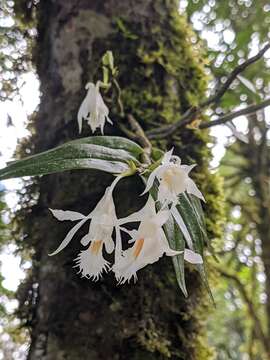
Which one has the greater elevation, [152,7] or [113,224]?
[152,7]

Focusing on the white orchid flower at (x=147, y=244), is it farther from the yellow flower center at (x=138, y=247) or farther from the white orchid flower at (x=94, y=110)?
the white orchid flower at (x=94, y=110)

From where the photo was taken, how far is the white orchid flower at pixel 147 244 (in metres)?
0.50

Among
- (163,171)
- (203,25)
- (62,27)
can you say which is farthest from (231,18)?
(163,171)

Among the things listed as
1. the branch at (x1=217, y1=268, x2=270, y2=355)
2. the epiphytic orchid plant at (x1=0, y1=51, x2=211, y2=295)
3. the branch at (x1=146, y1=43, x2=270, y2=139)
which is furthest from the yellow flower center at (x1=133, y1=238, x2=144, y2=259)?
the branch at (x1=217, y1=268, x2=270, y2=355)

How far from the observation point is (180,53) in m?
1.17

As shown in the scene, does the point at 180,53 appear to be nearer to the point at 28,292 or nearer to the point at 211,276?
the point at 211,276

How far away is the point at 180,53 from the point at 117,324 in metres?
0.68

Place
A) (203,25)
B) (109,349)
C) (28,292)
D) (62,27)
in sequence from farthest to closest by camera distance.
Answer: (203,25)
(62,27)
(28,292)
(109,349)

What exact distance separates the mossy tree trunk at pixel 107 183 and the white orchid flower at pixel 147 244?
0.32 meters

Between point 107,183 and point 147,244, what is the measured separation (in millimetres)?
440

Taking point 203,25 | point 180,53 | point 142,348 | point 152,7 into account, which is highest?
point 203,25

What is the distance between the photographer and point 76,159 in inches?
22.5

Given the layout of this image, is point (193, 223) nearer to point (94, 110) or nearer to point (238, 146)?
point (94, 110)

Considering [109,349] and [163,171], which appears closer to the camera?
[163,171]
